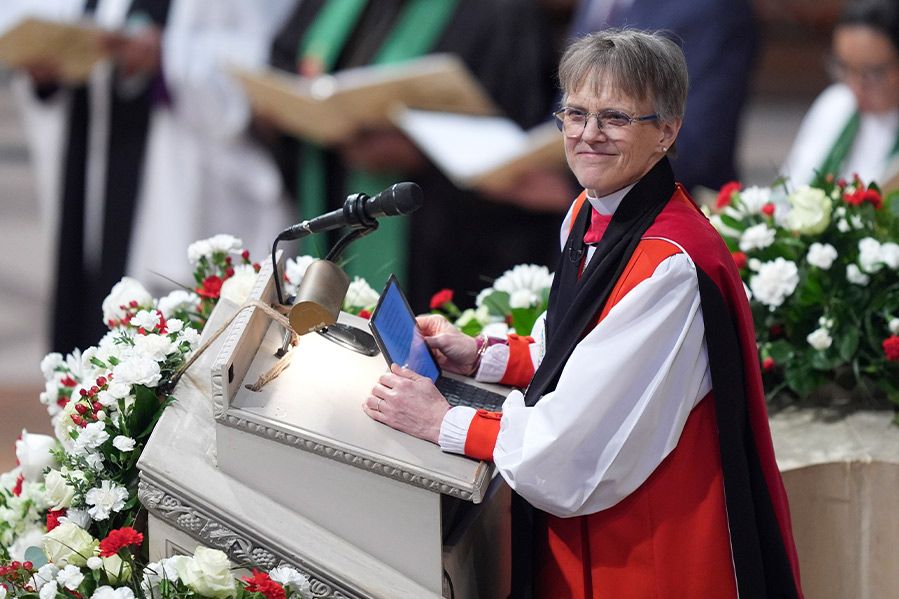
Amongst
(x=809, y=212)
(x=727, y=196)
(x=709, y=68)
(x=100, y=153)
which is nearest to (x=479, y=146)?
(x=709, y=68)

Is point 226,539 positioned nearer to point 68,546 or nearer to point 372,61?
point 68,546

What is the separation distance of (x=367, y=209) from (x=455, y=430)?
0.37m

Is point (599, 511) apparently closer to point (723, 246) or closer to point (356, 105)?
point (723, 246)

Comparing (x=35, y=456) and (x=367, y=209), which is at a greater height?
(x=367, y=209)

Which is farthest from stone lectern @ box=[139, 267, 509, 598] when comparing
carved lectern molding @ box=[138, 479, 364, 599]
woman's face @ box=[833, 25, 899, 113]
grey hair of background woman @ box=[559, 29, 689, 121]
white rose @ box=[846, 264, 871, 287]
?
woman's face @ box=[833, 25, 899, 113]

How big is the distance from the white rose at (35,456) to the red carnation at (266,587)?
2.17 ft

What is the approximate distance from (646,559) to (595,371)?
1.13ft

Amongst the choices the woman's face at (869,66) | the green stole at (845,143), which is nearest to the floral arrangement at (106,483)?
the green stole at (845,143)

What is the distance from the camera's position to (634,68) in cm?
197

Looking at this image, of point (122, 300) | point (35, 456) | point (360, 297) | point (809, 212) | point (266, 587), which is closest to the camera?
point (266, 587)

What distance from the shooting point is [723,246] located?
2.10 m

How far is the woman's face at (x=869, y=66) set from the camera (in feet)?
15.3

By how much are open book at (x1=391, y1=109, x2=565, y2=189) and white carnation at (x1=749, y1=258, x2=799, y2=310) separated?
6.09 ft

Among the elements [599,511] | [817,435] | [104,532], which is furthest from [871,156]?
[104,532]
